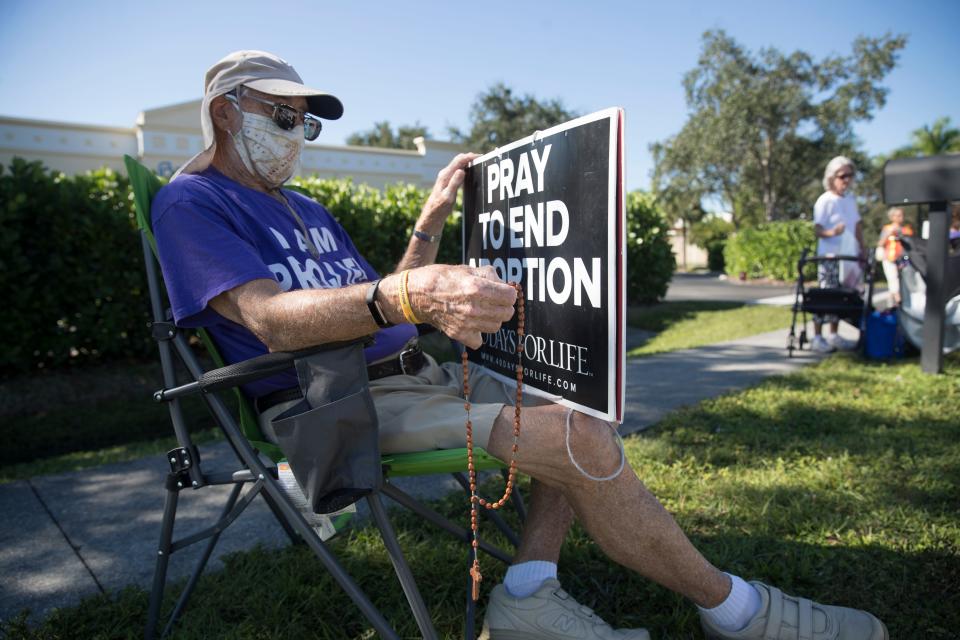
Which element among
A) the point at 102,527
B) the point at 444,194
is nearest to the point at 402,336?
the point at 444,194

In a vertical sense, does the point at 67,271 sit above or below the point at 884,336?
above

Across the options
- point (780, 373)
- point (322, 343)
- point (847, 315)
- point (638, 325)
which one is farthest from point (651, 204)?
point (322, 343)

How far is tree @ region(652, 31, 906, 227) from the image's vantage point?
2895 centimetres

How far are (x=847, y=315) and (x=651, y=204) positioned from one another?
565cm

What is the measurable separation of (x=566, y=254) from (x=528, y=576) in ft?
3.07

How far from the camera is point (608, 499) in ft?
5.07

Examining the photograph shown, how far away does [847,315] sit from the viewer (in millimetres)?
5836

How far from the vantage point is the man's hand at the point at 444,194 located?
2111 millimetres

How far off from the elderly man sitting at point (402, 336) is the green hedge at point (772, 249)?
21.0m

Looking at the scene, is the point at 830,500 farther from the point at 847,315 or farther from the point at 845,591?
the point at 847,315

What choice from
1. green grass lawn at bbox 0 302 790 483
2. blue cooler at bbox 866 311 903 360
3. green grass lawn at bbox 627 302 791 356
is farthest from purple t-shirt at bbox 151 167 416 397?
blue cooler at bbox 866 311 903 360

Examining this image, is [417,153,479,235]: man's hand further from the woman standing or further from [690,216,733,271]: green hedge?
[690,216,733,271]: green hedge

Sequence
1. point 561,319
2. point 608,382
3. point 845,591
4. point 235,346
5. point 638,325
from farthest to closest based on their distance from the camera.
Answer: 1. point 638,325
2. point 845,591
3. point 235,346
4. point 561,319
5. point 608,382

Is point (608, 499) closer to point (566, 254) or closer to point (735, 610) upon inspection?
point (735, 610)
